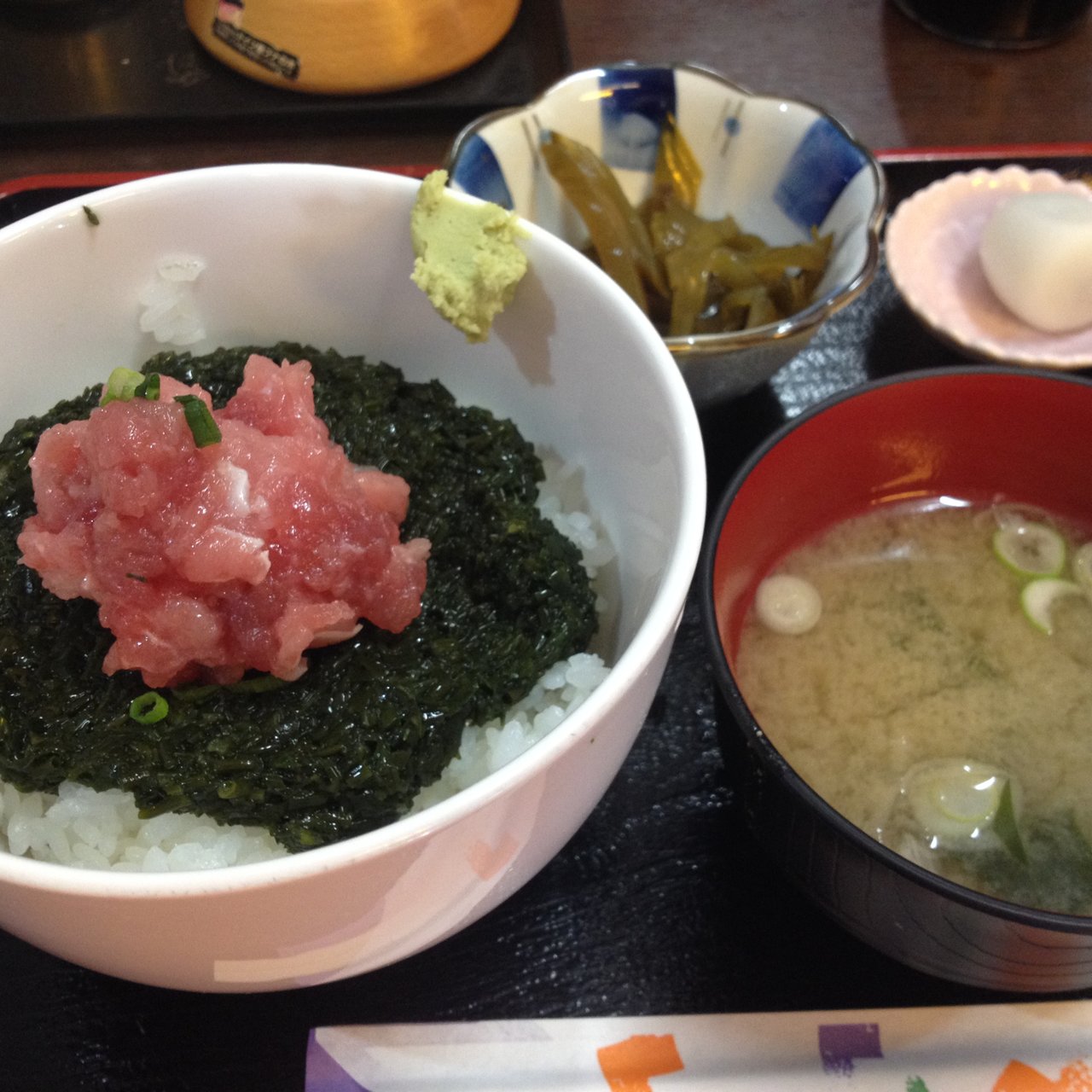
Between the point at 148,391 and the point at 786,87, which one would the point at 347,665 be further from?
the point at 786,87

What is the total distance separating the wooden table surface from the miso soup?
5.40ft

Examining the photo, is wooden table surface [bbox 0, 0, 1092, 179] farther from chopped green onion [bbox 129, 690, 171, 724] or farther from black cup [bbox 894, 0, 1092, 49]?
chopped green onion [bbox 129, 690, 171, 724]

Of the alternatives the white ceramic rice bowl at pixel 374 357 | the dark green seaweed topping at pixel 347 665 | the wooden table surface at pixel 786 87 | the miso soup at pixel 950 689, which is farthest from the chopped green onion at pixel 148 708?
the wooden table surface at pixel 786 87

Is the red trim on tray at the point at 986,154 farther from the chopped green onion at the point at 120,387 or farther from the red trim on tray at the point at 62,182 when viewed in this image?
the chopped green onion at the point at 120,387

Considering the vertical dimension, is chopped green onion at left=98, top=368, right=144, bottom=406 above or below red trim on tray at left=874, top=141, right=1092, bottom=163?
above

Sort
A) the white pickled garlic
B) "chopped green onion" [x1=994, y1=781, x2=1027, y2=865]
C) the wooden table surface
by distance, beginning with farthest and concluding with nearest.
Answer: the wooden table surface < the white pickled garlic < "chopped green onion" [x1=994, y1=781, x2=1027, y2=865]

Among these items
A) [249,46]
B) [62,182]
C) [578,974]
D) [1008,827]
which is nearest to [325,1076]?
[578,974]

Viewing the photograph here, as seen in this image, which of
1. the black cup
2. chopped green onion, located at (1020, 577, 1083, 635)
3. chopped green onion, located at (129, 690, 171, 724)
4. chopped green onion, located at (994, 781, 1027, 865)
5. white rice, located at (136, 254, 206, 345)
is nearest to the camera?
chopped green onion, located at (129, 690, 171, 724)

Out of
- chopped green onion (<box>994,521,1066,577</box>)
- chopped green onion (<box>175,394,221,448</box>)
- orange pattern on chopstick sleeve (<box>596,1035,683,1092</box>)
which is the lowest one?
orange pattern on chopstick sleeve (<box>596,1035,683,1092</box>)

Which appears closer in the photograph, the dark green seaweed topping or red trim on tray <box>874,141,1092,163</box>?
the dark green seaweed topping

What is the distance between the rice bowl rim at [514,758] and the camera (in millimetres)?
842

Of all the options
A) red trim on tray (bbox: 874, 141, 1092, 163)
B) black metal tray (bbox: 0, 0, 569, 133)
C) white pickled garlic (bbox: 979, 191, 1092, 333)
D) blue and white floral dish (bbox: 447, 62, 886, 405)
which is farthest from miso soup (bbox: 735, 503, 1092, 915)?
black metal tray (bbox: 0, 0, 569, 133)

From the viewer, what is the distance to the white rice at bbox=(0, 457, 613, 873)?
1.15m

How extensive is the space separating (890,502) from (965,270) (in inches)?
31.8
